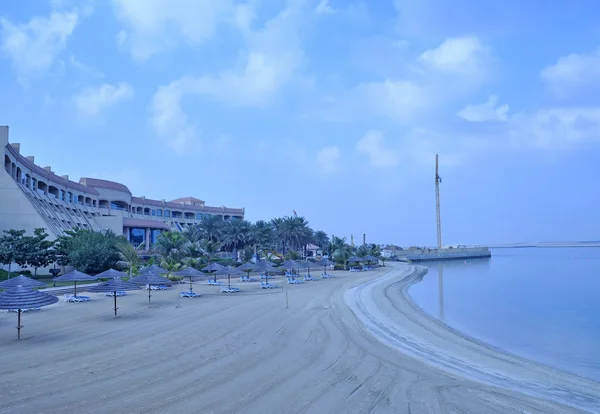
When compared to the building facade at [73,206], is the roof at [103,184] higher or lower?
higher

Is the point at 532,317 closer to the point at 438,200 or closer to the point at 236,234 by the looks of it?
the point at 236,234

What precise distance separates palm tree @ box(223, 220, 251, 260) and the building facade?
13820 millimetres

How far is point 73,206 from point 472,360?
176ft

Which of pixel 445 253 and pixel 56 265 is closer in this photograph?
pixel 56 265

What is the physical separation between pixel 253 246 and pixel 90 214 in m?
23.2

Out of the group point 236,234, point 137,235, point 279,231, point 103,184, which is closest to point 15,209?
point 236,234

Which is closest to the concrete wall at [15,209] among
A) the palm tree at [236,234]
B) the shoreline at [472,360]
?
the palm tree at [236,234]

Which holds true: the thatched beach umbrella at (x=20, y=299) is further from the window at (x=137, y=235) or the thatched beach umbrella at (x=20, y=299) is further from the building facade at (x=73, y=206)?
the window at (x=137, y=235)

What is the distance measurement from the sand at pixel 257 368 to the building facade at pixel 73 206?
22400mm

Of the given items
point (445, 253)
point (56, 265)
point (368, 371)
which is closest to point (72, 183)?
point (56, 265)

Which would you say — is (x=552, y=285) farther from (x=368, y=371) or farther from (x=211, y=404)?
(x=211, y=404)

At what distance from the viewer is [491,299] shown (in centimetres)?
3250

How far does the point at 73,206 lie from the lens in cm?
5378

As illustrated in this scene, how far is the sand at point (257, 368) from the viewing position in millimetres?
8391
